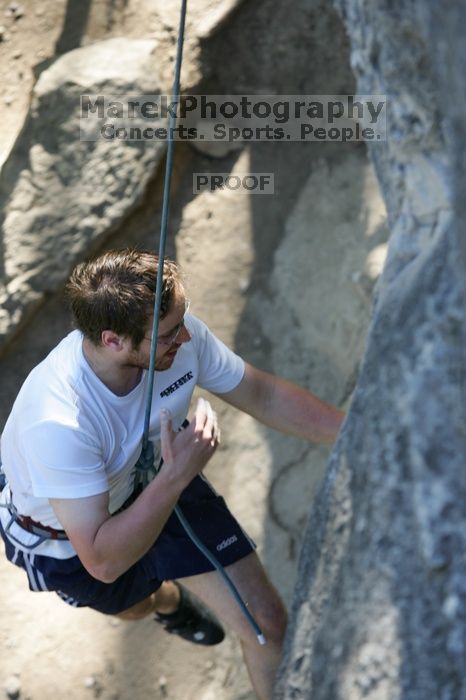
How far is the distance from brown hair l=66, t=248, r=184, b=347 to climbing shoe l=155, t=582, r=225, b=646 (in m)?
1.13

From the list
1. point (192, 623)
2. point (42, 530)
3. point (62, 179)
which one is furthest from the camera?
point (62, 179)

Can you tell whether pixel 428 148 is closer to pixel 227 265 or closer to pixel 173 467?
pixel 173 467

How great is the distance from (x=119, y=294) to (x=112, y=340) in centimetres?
9

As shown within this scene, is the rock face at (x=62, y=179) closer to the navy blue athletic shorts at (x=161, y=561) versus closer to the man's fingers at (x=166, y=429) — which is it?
the navy blue athletic shorts at (x=161, y=561)

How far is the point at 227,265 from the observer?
11.7ft

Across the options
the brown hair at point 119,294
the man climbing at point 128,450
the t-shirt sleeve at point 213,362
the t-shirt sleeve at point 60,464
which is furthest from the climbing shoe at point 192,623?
the brown hair at point 119,294

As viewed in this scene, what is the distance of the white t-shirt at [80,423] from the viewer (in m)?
1.89

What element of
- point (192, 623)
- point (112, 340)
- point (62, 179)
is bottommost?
point (192, 623)

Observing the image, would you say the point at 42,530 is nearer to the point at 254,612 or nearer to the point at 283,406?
the point at 254,612

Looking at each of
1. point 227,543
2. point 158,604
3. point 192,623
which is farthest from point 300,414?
point 192,623

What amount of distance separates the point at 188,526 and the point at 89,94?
1932 mm

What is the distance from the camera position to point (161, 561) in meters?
2.26

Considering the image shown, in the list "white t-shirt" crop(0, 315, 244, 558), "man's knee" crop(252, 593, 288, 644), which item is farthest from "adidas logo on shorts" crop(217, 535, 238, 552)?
"white t-shirt" crop(0, 315, 244, 558)

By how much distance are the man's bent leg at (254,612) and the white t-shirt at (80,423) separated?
29 cm
